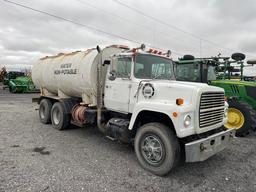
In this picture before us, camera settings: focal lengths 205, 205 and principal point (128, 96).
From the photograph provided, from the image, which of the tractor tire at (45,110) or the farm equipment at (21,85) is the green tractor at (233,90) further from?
the farm equipment at (21,85)

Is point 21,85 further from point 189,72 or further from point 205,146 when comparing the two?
point 205,146

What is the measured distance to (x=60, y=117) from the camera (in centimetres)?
731

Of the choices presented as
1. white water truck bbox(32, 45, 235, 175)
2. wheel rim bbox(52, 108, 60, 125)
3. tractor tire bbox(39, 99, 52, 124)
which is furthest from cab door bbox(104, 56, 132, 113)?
tractor tire bbox(39, 99, 52, 124)

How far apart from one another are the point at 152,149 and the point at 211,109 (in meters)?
1.45

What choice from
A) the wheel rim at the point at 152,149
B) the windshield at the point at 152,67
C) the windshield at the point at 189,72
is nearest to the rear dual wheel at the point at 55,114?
the windshield at the point at 152,67

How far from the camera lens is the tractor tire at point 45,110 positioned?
27.2ft

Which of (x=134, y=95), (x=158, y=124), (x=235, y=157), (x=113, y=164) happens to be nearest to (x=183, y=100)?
(x=158, y=124)

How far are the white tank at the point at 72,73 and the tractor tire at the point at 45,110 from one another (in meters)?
0.35

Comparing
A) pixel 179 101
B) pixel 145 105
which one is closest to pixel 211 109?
pixel 179 101

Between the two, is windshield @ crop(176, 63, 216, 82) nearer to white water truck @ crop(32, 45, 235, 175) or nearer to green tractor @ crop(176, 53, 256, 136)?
green tractor @ crop(176, 53, 256, 136)

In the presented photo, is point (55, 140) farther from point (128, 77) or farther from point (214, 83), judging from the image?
point (214, 83)

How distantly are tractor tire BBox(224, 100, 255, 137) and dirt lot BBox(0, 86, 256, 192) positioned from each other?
46cm

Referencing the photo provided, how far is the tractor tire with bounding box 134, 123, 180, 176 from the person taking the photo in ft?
12.7

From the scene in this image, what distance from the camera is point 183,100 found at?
3.82 m
